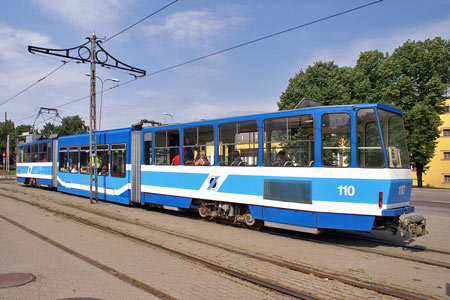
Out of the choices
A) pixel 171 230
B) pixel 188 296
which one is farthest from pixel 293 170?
pixel 188 296

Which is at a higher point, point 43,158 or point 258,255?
point 43,158

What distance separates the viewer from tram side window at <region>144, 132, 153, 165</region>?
40.0ft

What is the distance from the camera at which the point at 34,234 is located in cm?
846

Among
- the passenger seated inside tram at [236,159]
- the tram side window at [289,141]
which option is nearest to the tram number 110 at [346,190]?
the tram side window at [289,141]

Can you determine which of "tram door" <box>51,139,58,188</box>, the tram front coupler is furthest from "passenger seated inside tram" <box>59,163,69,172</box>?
the tram front coupler

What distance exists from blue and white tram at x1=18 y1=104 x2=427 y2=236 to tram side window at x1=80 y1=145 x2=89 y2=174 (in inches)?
234

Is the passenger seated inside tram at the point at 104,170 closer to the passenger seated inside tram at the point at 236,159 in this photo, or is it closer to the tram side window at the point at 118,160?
the tram side window at the point at 118,160

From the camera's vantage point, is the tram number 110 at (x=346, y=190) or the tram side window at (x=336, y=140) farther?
the tram side window at (x=336, y=140)

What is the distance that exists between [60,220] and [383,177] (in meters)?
8.88

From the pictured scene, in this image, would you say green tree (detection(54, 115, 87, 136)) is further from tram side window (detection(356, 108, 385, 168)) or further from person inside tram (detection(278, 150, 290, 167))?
tram side window (detection(356, 108, 385, 168))

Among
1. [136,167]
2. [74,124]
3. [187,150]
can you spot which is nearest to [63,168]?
[136,167]

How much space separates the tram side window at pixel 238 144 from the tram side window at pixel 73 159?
10.3 meters

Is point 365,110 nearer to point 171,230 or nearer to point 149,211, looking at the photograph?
point 171,230

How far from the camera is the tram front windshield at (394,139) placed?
23.9 ft
